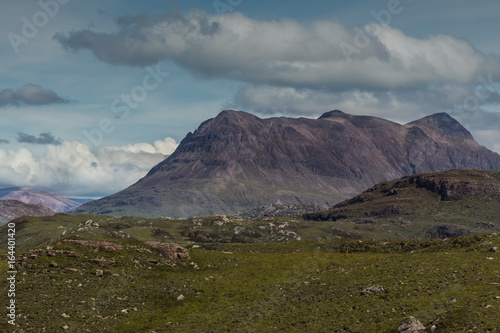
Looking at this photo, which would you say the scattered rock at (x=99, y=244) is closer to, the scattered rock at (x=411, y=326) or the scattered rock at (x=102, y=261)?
the scattered rock at (x=102, y=261)

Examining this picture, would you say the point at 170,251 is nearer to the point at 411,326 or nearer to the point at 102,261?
the point at 102,261

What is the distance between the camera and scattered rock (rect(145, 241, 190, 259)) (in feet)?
318

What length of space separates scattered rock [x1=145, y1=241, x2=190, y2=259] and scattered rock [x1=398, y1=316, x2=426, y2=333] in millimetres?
57990

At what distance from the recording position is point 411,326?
4744cm

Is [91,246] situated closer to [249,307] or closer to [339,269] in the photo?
[249,307]

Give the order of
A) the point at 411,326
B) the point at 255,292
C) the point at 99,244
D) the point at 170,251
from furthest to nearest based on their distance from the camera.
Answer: the point at 170,251 → the point at 99,244 → the point at 255,292 → the point at 411,326

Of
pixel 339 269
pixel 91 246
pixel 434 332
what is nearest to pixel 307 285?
pixel 339 269

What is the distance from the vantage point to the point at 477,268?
68875mm

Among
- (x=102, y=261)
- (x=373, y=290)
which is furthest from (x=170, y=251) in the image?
(x=373, y=290)

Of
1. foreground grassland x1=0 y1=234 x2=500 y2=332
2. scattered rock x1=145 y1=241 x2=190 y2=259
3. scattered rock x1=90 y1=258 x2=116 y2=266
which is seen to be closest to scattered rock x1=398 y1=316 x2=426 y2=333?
foreground grassland x1=0 y1=234 x2=500 y2=332

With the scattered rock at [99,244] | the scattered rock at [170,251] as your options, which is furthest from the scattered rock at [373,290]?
the scattered rock at [99,244]

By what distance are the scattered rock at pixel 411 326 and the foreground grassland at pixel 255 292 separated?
128 cm

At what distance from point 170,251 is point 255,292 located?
2839 centimetres

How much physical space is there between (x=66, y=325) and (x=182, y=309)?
17.8 m
